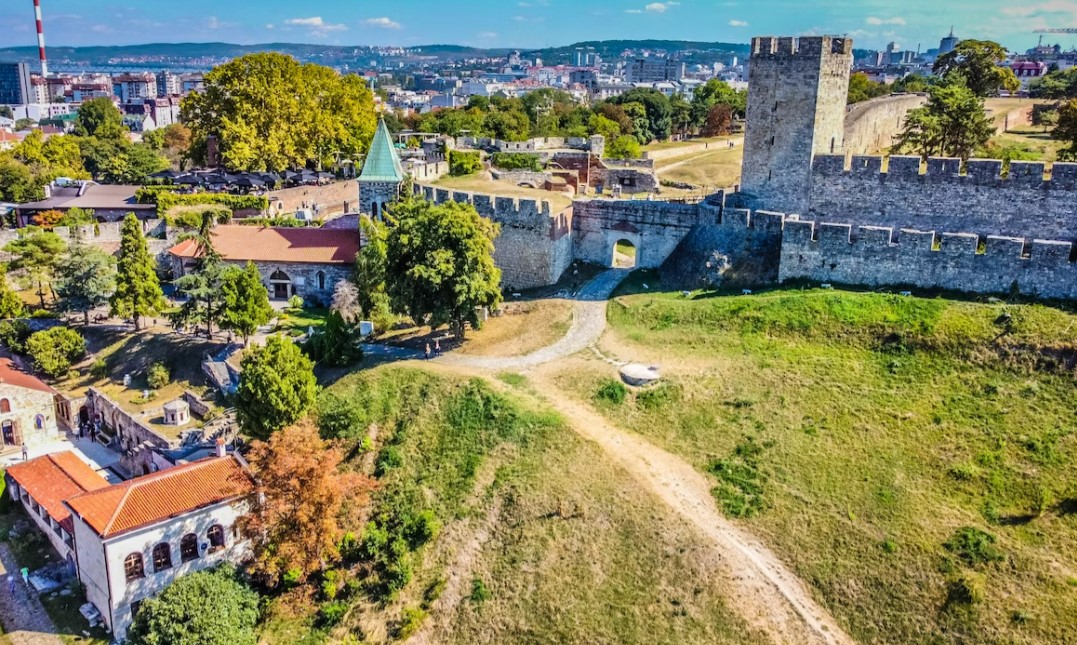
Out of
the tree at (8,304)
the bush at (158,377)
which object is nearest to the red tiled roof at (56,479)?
the bush at (158,377)

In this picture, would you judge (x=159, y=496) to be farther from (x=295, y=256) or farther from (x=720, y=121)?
(x=720, y=121)

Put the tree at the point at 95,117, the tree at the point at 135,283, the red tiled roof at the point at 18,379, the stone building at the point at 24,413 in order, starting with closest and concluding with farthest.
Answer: the stone building at the point at 24,413 < the red tiled roof at the point at 18,379 < the tree at the point at 135,283 < the tree at the point at 95,117

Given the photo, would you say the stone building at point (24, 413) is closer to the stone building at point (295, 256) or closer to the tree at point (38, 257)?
the stone building at point (295, 256)

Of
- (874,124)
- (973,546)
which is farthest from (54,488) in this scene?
(874,124)

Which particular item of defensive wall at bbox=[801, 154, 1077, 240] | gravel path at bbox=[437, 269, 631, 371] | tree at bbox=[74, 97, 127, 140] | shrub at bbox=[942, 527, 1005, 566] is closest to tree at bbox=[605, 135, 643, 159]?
gravel path at bbox=[437, 269, 631, 371]

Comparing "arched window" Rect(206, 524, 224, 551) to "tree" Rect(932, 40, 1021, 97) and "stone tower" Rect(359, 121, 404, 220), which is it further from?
"tree" Rect(932, 40, 1021, 97)

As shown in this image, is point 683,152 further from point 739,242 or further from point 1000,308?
point 1000,308
